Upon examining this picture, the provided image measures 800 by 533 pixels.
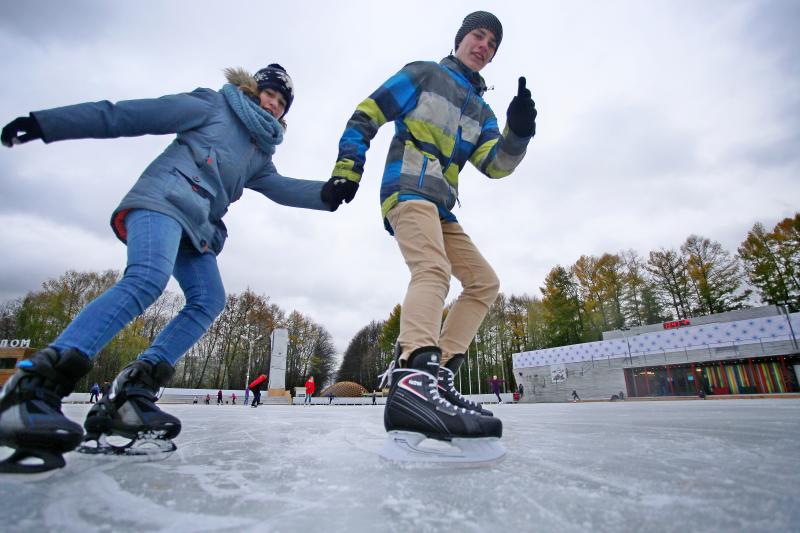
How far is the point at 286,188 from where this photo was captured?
1882 mm

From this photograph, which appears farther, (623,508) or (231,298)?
(231,298)

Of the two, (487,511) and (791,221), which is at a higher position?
(791,221)

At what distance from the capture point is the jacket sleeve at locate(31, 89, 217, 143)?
1080 mm

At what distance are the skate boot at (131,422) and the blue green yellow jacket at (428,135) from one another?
1028 millimetres

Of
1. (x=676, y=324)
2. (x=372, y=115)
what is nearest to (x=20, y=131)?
(x=372, y=115)

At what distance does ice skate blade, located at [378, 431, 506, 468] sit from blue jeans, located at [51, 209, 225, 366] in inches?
32.6

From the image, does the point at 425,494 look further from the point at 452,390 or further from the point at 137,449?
the point at 137,449

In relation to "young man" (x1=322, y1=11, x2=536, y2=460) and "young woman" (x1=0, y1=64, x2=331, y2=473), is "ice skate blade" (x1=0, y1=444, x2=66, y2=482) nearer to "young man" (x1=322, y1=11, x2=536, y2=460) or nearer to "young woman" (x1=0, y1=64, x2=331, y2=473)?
"young woman" (x1=0, y1=64, x2=331, y2=473)

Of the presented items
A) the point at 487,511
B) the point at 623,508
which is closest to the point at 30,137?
the point at 487,511

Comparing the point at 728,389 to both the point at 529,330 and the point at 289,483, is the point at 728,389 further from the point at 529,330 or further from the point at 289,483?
the point at 289,483

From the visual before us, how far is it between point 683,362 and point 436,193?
21366mm

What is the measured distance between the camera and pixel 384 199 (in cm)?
154

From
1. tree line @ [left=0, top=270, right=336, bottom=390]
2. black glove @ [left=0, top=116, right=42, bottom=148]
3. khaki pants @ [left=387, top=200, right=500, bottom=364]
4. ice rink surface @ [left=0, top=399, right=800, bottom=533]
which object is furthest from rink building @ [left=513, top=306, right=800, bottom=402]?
black glove @ [left=0, top=116, right=42, bottom=148]

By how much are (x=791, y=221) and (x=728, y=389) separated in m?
11.5
